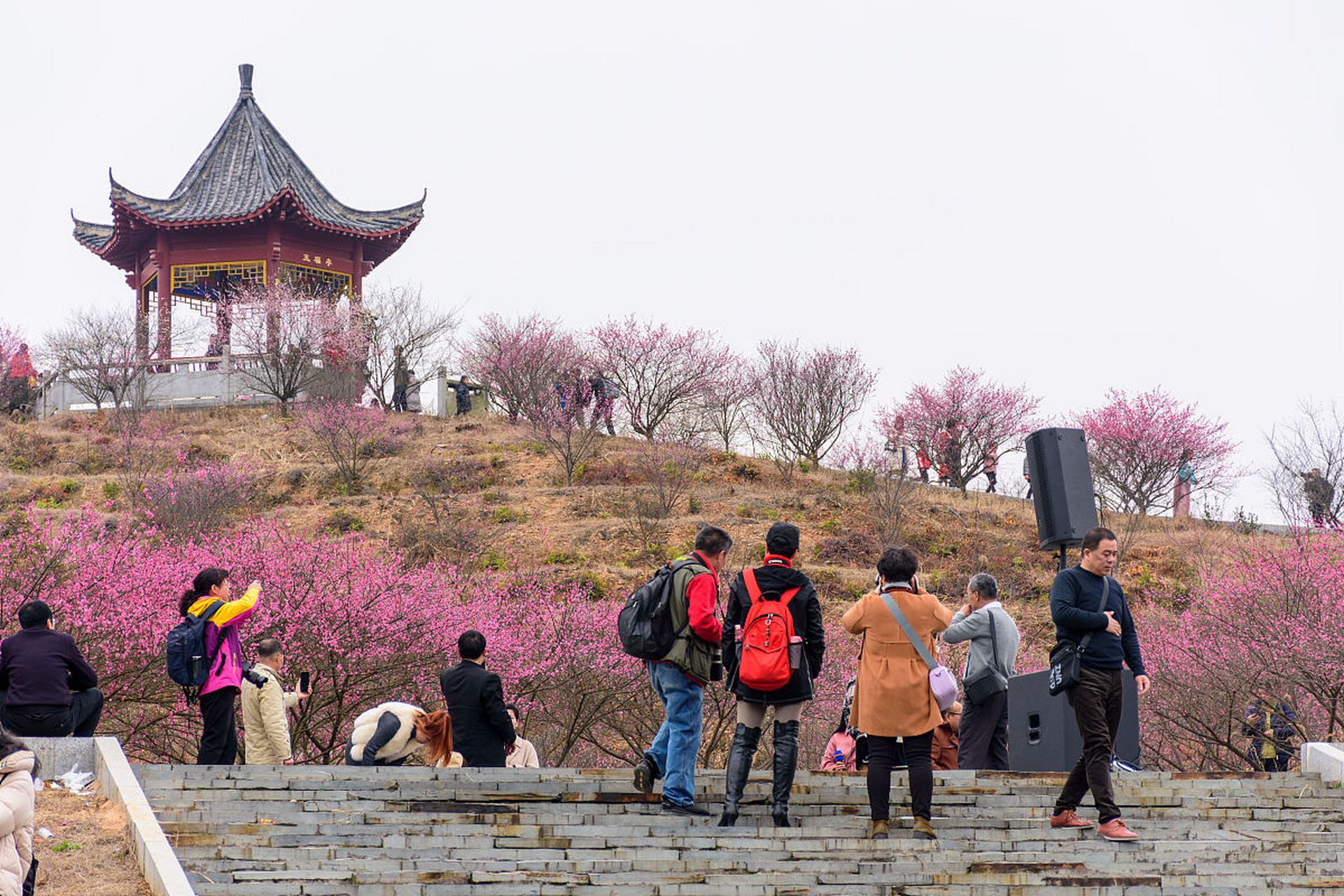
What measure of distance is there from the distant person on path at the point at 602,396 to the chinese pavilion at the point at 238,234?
276 inches

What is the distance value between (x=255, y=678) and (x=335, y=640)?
704cm

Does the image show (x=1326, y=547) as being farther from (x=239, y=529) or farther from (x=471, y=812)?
(x=471, y=812)

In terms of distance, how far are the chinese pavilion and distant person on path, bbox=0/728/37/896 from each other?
3648cm

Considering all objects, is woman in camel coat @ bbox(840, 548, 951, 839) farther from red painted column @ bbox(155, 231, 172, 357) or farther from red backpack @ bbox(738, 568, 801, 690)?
red painted column @ bbox(155, 231, 172, 357)

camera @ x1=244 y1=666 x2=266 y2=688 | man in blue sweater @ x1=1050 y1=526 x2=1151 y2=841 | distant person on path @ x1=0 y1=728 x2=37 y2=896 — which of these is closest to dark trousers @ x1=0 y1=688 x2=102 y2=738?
camera @ x1=244 y1=666 x2=266 y2=688

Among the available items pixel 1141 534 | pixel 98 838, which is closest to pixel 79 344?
pixel 1141 534

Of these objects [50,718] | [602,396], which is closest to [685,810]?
[50,718]

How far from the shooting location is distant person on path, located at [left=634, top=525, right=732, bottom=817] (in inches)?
354

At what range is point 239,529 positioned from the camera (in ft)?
88.8

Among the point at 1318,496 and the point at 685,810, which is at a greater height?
the point at 1318,496

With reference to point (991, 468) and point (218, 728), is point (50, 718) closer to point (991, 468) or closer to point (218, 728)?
point (218, 728)

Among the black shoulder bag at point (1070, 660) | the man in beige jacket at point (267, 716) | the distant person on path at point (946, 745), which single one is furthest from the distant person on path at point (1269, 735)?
the man in beige jacket at point (267, 716)

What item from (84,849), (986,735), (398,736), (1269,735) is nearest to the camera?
(84,849)

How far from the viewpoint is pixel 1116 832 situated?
339 inches
